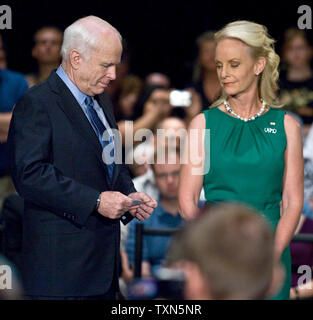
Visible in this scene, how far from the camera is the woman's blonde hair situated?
3.56 metres

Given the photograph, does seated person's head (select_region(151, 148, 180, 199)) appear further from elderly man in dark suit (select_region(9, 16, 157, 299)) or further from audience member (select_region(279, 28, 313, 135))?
elderly man in dark suit (select_region(9, 16, 157, 299))

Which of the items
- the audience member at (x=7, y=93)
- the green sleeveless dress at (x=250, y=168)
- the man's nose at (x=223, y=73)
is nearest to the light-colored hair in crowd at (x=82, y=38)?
the man's nose at (x=223, y=73)

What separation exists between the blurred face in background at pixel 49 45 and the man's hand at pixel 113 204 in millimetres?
2678

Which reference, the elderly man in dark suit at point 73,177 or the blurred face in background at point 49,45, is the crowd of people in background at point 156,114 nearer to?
the blurred face in background at point 49,45

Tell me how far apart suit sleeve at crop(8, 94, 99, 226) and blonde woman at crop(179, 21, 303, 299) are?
52 centimetres

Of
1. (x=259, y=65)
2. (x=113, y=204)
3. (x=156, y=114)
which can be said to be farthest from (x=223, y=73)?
(x=156, y=114)

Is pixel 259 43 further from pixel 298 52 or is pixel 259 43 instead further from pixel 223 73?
pixel 298 52

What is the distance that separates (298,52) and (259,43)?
286 cm

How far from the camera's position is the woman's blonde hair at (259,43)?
3562 mm

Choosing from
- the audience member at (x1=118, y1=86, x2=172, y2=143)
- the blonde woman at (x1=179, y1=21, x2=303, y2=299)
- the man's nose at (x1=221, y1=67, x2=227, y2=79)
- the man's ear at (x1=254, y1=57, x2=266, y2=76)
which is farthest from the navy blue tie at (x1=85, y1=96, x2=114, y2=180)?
the audience member at (x1=118, y1=86, x2=172, y2=143)

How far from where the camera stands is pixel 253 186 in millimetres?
3564

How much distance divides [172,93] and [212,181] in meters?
2.72
